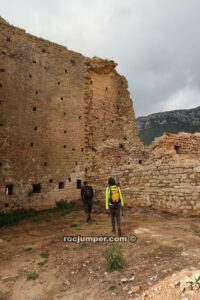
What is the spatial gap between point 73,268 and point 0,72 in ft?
33.4

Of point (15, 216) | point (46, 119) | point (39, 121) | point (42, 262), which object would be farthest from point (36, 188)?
point (42, 262)

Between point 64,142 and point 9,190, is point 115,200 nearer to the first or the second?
point 9,190

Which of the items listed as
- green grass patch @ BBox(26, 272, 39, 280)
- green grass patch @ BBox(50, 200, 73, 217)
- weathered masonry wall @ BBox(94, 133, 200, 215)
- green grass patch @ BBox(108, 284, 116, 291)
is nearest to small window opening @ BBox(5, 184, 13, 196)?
green grass patch @ BBox(50, 200, 73, 217)

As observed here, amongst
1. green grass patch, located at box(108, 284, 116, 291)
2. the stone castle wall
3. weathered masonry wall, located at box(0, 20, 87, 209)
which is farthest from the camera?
weathered masonry wall, located at box(0, 20, 87, 209)

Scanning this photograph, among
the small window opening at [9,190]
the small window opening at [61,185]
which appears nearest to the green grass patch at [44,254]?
the small window opening at [9,190]

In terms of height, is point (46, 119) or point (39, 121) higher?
point (46, 119)

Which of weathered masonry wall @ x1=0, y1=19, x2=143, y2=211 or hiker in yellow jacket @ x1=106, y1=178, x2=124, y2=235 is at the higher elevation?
weathered masonry wall @ x1=0, y1=19, x2=143, y2=211

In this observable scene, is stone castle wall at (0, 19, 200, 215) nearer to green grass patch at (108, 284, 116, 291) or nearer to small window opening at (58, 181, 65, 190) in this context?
small window opening at (58, 181, 65, 190)

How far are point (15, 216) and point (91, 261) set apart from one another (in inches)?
262

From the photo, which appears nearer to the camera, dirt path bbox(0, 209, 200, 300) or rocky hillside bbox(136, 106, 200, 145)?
dirt path bbox(0, 209, 200, 300)

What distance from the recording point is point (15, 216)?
10.5 metres

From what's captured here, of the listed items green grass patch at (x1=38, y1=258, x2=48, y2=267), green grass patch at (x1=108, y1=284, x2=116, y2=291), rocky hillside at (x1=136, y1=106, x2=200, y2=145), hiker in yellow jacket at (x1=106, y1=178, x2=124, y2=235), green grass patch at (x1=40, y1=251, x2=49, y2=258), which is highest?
rocky hillside at (x1=136, y1=106, x2=200, y2=145)

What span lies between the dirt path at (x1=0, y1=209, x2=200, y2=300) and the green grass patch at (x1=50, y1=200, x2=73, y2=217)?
348 centimetres

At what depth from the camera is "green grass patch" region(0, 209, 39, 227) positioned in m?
9.62
